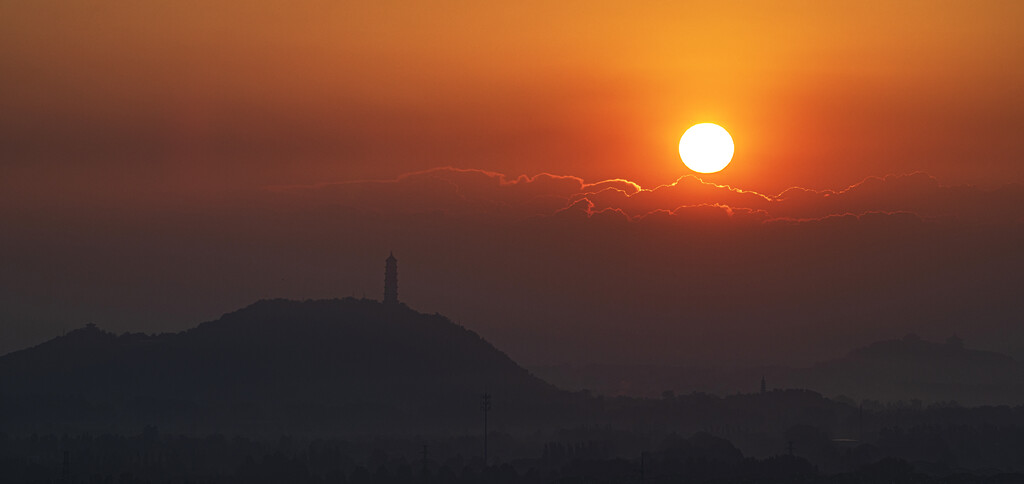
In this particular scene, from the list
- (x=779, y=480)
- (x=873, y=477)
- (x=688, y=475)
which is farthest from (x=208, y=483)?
(x=873, y=477)

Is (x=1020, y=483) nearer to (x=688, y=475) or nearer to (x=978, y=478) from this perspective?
A: (x=978, y=478)

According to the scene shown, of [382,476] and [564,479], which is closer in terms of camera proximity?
[564,479]

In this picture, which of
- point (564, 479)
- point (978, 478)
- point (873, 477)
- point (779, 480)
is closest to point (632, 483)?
point (564, 479)

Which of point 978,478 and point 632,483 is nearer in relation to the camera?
point 632,483

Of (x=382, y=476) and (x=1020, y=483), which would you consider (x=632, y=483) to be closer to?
(x=382, y=476)

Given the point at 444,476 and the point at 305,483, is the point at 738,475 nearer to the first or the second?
the point at 444,476

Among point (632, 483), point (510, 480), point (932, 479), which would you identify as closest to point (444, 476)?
point (510, 480)

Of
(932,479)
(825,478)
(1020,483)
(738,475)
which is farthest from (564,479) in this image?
(1020,483)
